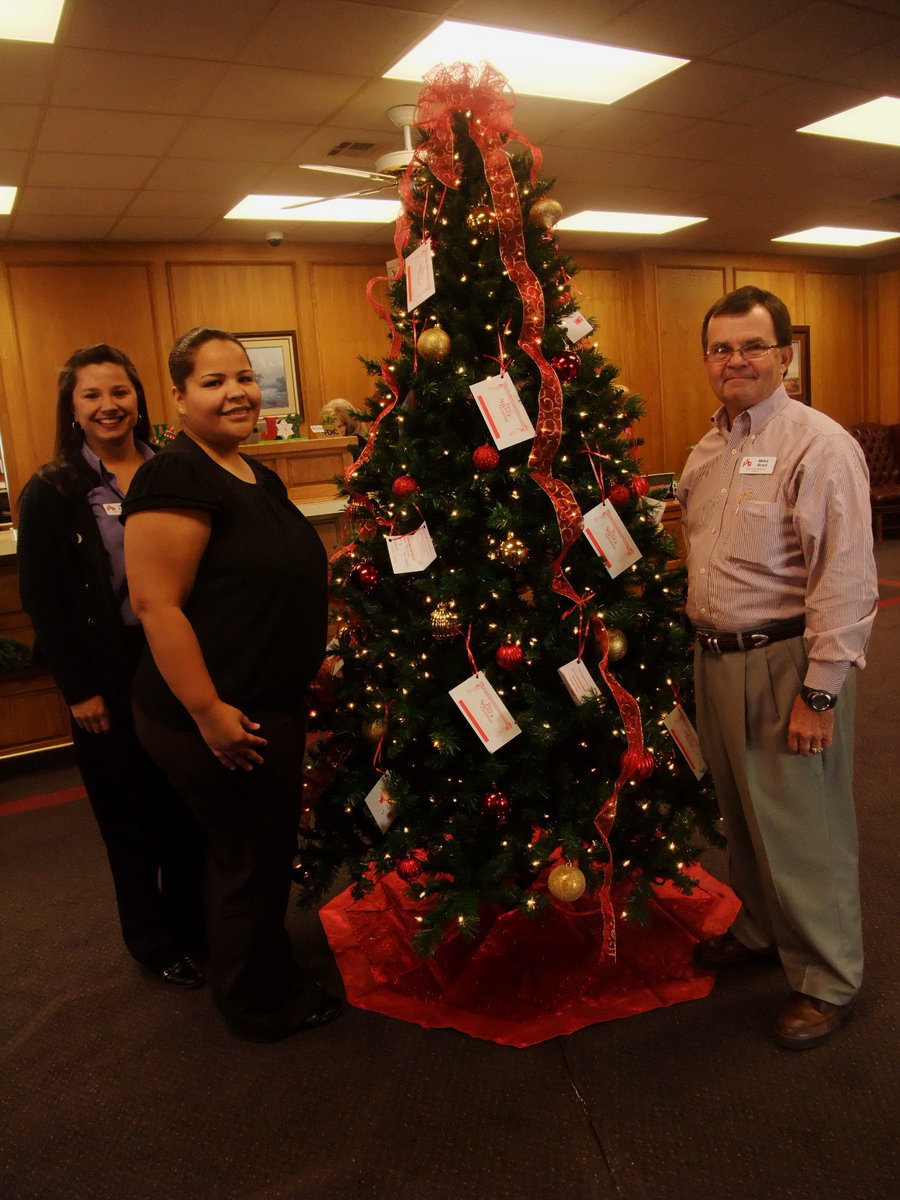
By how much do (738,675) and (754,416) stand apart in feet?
1.74

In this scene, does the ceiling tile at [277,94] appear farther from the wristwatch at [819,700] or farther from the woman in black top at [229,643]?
the wristwatch at [819,700]

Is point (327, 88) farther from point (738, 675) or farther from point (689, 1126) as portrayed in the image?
point (689, 1126)

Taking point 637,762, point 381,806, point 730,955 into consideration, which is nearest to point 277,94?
point 381,806

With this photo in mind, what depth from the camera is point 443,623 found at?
1.81 metres

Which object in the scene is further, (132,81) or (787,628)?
(132,81)

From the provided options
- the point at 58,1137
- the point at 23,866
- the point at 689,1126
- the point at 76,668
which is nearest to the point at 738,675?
the point at 689,1126

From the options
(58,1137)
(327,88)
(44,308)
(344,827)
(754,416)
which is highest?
(327,88)

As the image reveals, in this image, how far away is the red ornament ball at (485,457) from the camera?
70.3 inches

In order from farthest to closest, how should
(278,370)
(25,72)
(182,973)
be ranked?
1. (278,370)
2. (25,72)
3. (182,973)

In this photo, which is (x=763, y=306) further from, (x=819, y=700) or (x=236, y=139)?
(x=236, y=139)

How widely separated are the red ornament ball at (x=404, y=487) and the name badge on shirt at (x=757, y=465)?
2.24ft

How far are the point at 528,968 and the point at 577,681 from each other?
767mm

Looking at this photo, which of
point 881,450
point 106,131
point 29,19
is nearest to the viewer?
point 29,19

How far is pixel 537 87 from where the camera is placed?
4074mm
